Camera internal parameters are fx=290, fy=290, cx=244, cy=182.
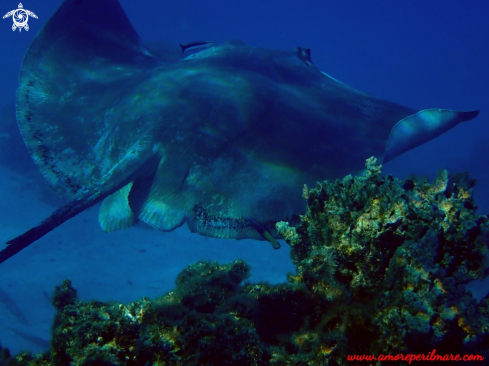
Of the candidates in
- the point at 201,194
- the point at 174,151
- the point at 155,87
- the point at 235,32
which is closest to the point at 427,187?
the point at 201,194

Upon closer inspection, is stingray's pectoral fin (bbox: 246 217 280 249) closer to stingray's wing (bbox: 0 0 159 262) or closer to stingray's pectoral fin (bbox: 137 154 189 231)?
stingray's pectoral fin (bbox: 137 154 189 231)

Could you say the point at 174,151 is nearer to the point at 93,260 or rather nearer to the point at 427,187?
the point at 427,187

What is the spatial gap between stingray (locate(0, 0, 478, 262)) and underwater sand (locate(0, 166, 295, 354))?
563 centimetres

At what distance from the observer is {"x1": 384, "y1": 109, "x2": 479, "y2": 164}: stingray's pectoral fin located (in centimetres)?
359

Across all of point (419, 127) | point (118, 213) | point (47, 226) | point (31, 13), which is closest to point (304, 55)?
point (419, 127)

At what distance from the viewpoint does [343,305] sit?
2.22 metres

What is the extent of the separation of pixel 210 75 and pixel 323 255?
332cm

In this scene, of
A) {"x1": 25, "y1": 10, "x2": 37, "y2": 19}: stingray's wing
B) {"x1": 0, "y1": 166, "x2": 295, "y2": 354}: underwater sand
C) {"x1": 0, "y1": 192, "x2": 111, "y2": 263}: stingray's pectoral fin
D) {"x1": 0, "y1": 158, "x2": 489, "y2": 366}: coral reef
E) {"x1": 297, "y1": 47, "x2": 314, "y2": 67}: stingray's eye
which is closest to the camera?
{"x1": 0, "y1": 158, "x2": 489, "y2": 366}: coral reef

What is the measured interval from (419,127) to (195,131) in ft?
9.45

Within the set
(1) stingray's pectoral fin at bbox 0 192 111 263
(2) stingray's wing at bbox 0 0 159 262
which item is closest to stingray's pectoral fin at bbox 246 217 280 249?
(2) stingray's wing at bbox 0 0 159 262

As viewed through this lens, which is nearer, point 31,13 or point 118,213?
point 118,213

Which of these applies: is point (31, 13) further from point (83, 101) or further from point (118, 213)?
point (118, 213)

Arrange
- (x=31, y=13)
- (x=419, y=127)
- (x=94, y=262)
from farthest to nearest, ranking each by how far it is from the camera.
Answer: (x=31, y=13)
(x=94, y=262)
(x=419, y=127)

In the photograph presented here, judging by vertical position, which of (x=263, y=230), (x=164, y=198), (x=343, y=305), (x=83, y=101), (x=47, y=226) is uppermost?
(x=83, y=101)
